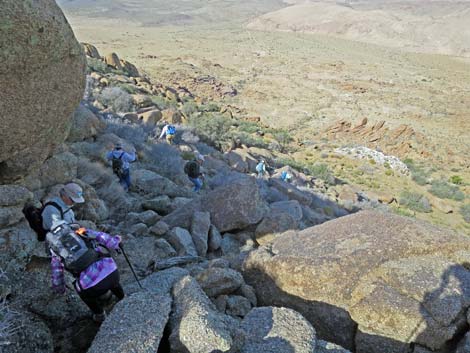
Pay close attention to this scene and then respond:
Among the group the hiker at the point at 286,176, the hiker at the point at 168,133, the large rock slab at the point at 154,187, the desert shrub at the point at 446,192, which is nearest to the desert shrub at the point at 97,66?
the hiker at the point at 168,133

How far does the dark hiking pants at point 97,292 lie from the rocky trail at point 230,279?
221mm

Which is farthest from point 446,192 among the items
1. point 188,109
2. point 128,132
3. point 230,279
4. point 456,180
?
point 230,279

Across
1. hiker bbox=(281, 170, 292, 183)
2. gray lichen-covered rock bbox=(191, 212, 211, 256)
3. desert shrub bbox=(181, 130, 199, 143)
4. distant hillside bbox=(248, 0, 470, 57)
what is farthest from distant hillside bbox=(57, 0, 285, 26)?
gray lichen-covered rock bbox=(191, 212, 211, 256)

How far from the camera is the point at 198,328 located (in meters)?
3.37

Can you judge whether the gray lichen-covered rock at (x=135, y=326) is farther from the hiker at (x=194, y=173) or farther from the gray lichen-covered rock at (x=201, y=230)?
the hiker at (x=194, y=173)

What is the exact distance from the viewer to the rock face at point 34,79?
3805 millimetres

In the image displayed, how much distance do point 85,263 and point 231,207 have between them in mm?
3968

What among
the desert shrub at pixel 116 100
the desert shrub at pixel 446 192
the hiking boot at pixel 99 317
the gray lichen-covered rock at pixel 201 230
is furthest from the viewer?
the desert shrub at pixel 446 192

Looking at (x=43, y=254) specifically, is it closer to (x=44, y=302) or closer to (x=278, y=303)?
(x=44, y=302)

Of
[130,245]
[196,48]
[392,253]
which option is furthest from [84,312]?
[196,48]

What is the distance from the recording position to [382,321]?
4316mm

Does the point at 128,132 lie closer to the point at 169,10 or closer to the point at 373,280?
the point at 373,280

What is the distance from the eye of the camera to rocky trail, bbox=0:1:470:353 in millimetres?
3537

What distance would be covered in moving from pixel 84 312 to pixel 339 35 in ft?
284
